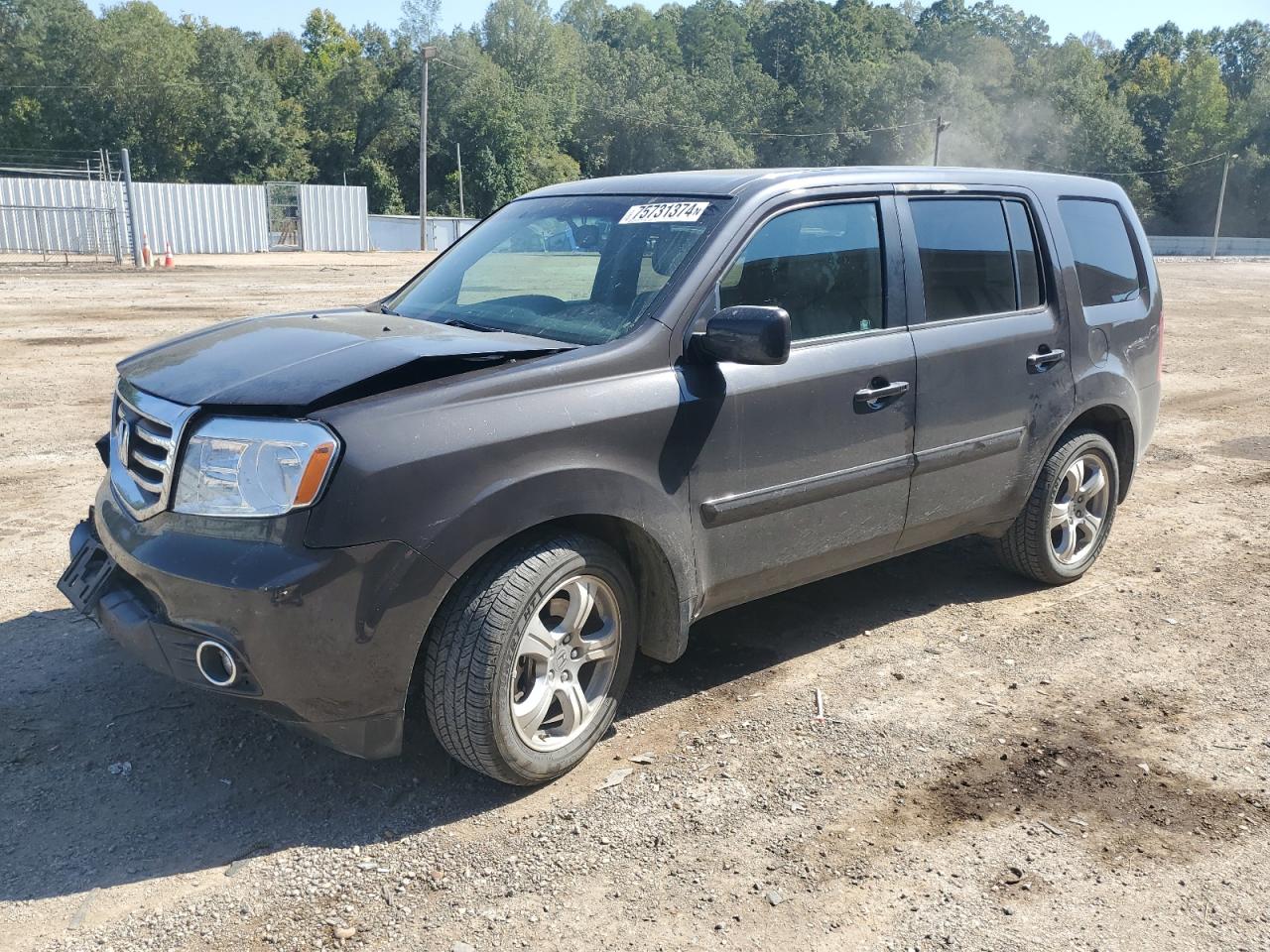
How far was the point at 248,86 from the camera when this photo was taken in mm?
64688

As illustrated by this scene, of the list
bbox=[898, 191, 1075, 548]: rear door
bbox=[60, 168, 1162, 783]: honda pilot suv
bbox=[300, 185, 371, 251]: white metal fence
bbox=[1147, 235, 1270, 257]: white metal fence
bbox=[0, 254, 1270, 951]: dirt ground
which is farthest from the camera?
bbox=[1147, 235, 1270, 257]: white metal fence

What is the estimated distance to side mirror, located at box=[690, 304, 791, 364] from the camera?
3453 mm

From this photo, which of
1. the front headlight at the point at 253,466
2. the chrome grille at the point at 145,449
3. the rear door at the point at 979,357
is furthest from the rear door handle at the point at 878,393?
the chrome grille at the point at 145,449

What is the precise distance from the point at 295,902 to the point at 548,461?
1374 millimetres

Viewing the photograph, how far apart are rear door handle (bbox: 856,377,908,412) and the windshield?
2.82ft

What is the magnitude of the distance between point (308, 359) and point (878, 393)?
206 centimetres

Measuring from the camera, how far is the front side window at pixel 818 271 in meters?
3.91

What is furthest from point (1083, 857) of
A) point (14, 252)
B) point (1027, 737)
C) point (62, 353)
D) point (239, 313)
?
point (14, 252)

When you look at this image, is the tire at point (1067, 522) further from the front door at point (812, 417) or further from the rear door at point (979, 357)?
the front door at point (812, 417)

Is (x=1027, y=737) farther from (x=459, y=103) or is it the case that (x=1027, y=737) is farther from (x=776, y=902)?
(x=459, y=103)

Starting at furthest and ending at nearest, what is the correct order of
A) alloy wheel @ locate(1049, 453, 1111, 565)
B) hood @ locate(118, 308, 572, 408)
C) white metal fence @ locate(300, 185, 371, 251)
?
white metal fence @ locate(300, 185, 371, 251), alloy wheel @ locate(1049, 453, 1111, 565), hood @ locate(118, 308, 572, 408)

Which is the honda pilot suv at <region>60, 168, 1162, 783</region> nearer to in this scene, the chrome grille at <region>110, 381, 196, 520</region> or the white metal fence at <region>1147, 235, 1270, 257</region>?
the chrome grille at <region>110, 381, 196, 520</region>

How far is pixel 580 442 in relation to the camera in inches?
132

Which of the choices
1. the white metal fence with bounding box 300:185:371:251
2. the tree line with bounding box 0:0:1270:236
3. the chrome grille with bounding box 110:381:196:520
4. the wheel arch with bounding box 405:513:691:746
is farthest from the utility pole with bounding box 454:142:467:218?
the wheel arch with bounding box 405:513:691:746
